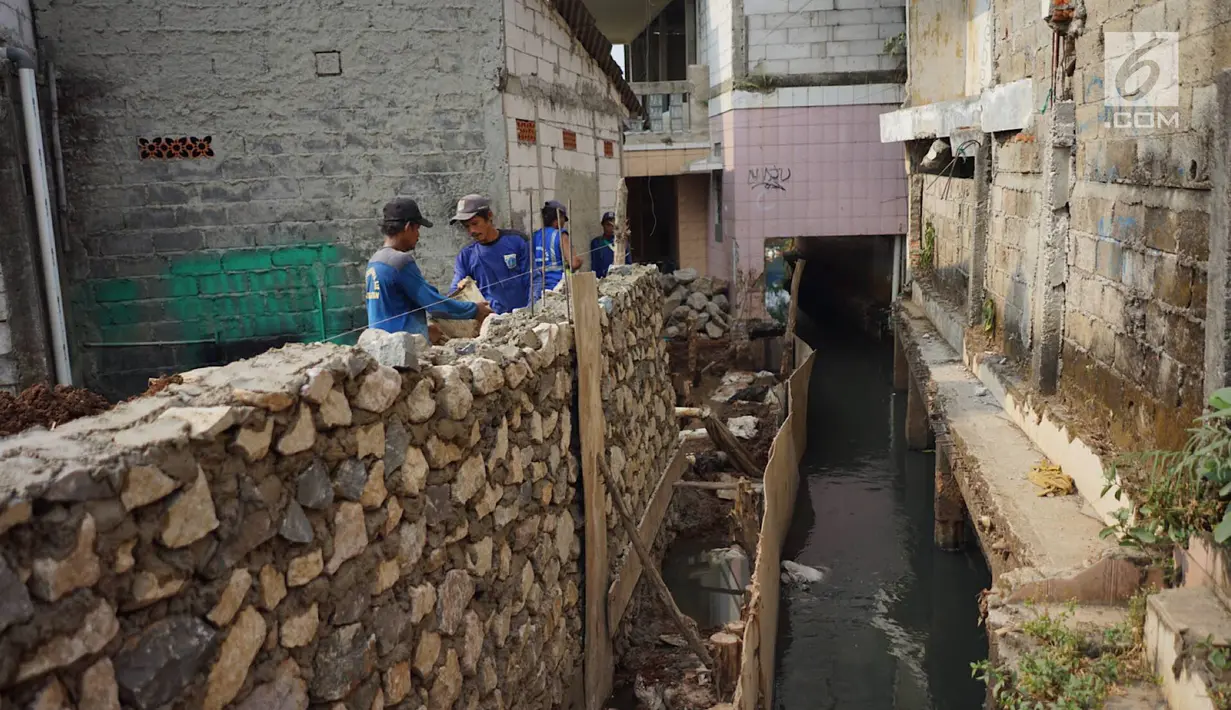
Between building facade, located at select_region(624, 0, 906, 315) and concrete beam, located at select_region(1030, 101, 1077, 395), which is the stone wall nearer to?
concrete beam, located at select_region(1030, 101, 1077, 395)

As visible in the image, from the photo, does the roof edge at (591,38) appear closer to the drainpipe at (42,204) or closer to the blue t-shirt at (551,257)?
the blue t-shirt at (551,257)

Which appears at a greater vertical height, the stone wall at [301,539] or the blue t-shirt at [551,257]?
the blue t-shirt at [551,257]

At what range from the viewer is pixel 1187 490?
4.31m

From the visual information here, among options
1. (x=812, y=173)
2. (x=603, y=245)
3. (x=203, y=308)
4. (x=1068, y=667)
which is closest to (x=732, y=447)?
(x=603, y=245)

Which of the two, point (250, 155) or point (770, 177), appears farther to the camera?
point (770, 177)

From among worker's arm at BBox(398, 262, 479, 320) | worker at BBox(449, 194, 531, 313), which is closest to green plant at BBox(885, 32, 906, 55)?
worker at BBox(449, 194, 531, 313)

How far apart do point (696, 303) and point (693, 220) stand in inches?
123

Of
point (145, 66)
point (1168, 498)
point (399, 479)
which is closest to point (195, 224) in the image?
point (145, 66)

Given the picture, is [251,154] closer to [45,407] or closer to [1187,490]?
[45,407]

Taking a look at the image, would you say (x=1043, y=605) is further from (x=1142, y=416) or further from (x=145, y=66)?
(x=145, y=66)

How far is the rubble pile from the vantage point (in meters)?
17.4

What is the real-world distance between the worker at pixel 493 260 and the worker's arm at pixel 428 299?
0.95m

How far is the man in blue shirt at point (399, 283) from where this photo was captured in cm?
557

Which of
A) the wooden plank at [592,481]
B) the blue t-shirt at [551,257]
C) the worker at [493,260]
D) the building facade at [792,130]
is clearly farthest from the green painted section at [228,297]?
the building facade at [792,130]
